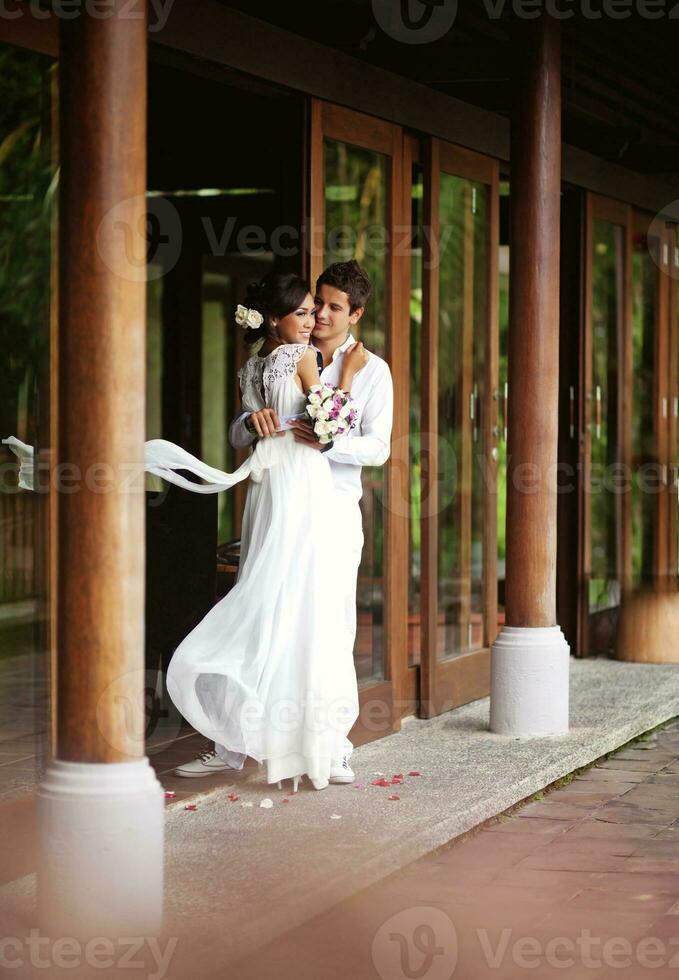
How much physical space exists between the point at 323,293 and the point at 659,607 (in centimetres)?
373

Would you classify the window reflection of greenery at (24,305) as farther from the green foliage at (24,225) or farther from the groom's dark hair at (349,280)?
the groom's dark hair at (349,280)

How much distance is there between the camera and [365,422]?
17.9ft

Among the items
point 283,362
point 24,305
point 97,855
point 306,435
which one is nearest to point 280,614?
point 306,435

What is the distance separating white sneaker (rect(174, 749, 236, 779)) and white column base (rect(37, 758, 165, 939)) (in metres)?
1.67

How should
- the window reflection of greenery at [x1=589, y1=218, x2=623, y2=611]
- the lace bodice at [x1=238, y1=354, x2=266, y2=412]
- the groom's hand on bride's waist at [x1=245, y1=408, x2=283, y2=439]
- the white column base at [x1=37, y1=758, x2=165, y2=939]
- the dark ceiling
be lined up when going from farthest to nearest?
1. the window reflection of greenery at [x1=589, y1=218, x2=623, y2=611]
2. the dark ceiling
3. the lace bodice at [x1=238, y1=354, x2=266, y2=412]
4. the groom's hand on bride's waist at [x1=245, y1=408, x2=283, y2=439]
5. the white column base at [x1=37, y1=758, x2=165, y2=939]

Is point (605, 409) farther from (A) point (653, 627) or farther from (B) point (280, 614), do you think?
(B) point (280, 614)

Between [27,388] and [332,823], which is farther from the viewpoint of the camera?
[332,823]

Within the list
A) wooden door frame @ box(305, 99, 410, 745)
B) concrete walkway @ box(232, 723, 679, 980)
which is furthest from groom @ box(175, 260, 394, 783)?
wooden door frame @ box(305, 99, 410, 745)

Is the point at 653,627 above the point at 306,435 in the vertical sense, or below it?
below

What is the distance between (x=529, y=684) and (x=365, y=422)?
1.48 meters

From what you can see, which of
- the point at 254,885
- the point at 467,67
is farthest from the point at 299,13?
the point at 254,885

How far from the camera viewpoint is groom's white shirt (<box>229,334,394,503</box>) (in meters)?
5.36

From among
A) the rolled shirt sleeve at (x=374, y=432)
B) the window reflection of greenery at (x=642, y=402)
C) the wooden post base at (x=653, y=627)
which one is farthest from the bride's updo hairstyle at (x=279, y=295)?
the window reflection of greenery at (x=642, y=402)

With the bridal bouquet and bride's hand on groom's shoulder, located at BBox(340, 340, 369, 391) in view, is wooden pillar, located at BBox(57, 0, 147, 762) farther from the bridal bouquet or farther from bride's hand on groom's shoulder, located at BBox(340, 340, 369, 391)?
bride's hand on groom's shoulder, located at BBox(340, 340, 369, 391)
